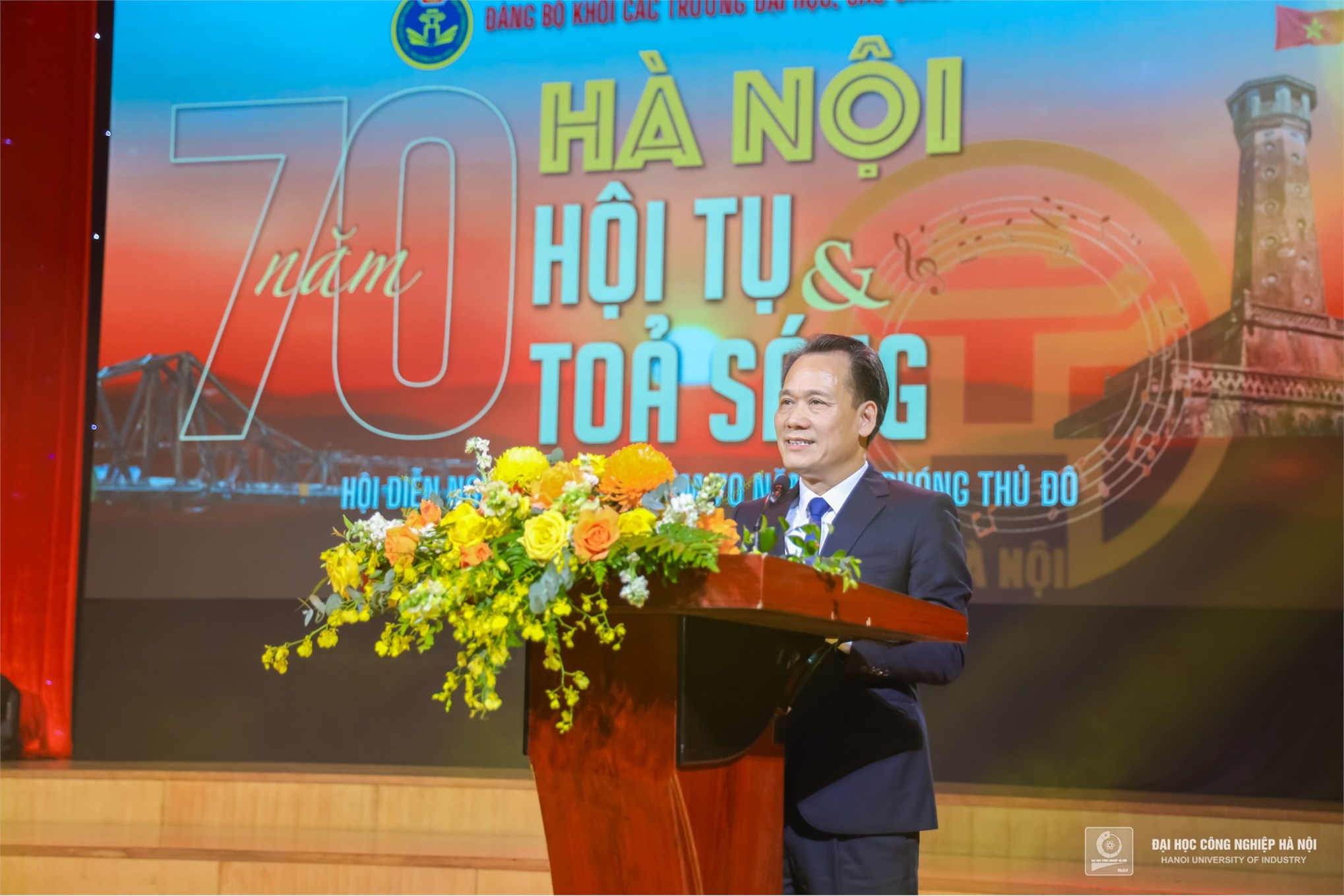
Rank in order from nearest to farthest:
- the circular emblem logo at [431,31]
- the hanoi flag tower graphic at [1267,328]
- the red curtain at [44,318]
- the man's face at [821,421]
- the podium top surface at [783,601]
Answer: the podium top surface at [783,601] → the man's face at [821,421] → the hanoi flag tower graphic at [1267,328] → the circular emblem logo at [431,31] → the red curtain at [44,318]

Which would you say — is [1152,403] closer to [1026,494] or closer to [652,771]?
[1026,494]

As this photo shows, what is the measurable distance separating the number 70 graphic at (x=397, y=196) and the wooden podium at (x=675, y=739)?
11.2ft

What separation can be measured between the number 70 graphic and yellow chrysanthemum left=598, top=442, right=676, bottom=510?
11.3 feet

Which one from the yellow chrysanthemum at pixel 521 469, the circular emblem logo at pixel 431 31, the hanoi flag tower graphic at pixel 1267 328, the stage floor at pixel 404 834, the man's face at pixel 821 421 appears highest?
the circular emblem logo at pixel 431 31

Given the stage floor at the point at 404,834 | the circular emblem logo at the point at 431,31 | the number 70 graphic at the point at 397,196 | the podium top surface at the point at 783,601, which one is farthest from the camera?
the circular emblem logo at the point at 431,31

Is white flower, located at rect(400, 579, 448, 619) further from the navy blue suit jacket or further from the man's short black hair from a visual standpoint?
the man's short black hair

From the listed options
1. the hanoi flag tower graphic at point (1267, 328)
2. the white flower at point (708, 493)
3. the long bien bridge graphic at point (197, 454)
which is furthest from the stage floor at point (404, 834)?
the white flower at point (708, 493)

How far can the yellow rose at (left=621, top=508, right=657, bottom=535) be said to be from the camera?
124 cm

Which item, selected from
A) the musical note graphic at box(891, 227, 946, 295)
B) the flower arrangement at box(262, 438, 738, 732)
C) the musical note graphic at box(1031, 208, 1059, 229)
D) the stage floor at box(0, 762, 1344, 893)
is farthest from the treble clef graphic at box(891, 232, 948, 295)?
the flower arrangement at box(262, 438, 738, 732)

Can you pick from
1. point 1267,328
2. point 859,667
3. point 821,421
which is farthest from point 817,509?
A: point 1267,328

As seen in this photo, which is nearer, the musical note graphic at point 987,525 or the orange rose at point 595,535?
the orange rose at point 595,535

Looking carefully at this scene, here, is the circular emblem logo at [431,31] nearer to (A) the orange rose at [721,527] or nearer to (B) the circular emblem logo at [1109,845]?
(B) the circular emblem logo at [1109,845]

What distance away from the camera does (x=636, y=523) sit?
125cm

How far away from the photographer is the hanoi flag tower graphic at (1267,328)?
13.7 feet
